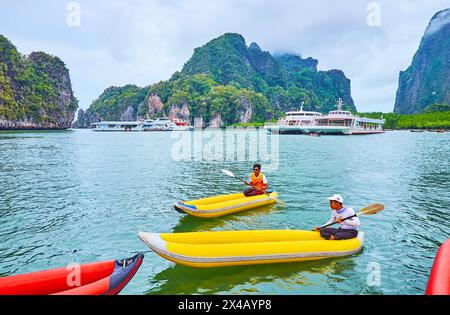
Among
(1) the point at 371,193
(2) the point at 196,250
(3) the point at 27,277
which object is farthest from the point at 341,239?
(1) the point at 371,193

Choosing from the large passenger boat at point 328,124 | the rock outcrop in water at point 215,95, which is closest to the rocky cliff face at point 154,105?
the rock outcrop in water at point 215,95

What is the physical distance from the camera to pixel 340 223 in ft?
26.7

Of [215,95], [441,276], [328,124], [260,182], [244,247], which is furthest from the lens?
[215,95]

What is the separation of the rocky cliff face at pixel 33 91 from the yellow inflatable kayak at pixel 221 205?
335 feet

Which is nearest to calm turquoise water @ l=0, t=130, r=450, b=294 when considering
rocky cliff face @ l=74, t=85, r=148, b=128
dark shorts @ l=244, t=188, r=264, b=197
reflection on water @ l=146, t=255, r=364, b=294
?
reflection on water @ l=146, t=255, r=364, b=294

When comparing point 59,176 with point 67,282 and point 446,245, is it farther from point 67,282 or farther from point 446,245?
point 446,245

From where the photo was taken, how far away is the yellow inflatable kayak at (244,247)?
21.7 ft

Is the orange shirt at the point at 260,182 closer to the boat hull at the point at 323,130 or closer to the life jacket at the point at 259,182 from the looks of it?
the life jacket at the point at 259,182

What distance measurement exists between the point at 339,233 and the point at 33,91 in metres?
122

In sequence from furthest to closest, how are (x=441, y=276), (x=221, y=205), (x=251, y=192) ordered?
1. (x=251, y=192)
2. (x=221, y=205)
3. (x=441, y=276)

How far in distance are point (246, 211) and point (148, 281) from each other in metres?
5.72

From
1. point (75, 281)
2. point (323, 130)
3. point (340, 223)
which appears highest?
point (323, 130)

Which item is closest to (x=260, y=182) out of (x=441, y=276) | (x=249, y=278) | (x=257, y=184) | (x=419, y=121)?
(x=257, y=184)

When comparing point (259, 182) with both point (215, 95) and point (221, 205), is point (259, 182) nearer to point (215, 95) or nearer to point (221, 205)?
point (221, 205)
